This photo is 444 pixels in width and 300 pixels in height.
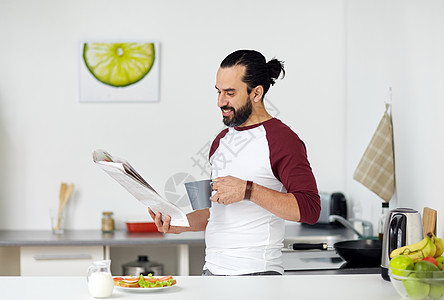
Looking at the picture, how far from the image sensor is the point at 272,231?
201cm

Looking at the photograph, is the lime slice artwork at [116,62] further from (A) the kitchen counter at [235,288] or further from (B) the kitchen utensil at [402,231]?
(B) the kitchen utensil at [402,231]

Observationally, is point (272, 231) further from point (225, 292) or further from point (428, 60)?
point (428, 60)

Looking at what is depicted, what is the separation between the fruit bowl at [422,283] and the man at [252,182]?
1.38 ft

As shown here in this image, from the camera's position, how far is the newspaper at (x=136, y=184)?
176cm

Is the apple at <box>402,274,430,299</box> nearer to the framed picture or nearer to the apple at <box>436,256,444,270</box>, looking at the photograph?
the apple at <box>436,256,444,270</box>

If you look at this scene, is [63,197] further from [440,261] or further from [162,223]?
[440,261]

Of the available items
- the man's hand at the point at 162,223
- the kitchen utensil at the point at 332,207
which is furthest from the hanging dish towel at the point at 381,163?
the man's hand at the point at 162,223

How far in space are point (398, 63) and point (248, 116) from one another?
118cm

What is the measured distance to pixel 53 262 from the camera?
330 centimetres

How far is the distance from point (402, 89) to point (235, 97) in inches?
45.9

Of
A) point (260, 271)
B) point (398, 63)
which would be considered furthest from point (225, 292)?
point (398, 63)

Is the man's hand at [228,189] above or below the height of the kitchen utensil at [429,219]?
above

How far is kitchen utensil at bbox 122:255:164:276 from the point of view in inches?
140

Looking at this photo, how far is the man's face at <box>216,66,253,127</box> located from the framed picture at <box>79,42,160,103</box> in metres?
1.82
